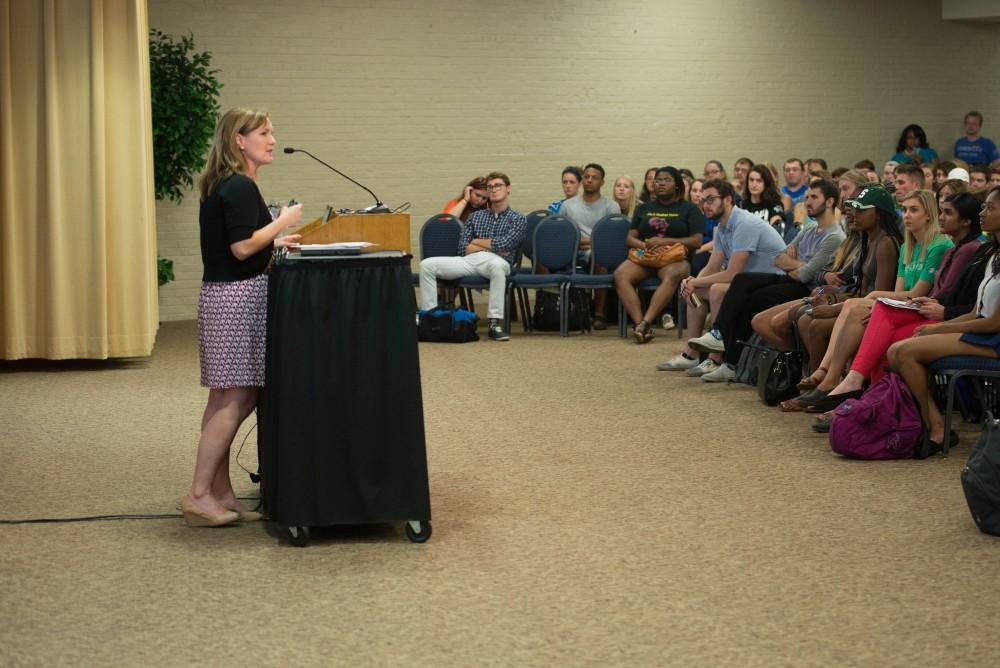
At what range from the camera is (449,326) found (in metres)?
9.30

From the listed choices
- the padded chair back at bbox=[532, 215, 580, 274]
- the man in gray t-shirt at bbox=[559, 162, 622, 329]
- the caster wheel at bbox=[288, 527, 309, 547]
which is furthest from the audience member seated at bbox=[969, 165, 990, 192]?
the caster wheel at bbox=[288, 527, 309, 547]

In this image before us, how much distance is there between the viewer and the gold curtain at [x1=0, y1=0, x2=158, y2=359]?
7523 mm

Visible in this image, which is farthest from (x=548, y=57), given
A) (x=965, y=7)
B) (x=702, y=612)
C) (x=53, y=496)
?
(x=702, y=612)

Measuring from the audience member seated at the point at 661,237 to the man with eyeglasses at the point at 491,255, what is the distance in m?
0.90

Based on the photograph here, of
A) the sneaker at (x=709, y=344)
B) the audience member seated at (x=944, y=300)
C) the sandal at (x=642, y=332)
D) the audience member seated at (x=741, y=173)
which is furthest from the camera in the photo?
the audience member seated at (x=741, y=173)

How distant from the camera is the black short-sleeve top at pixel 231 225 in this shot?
3.95 meters

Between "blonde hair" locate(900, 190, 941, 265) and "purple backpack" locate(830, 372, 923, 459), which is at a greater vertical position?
"blonde hair" locate(900, 190, 941, 265)

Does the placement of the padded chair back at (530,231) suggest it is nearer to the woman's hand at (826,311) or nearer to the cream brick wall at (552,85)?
the cream brick wall at (552,85)

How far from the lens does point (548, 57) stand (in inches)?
468

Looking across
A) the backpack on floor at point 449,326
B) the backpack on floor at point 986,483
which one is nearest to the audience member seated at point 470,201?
the backpack on floor at point 449,326

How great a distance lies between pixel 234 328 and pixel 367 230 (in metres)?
0.57

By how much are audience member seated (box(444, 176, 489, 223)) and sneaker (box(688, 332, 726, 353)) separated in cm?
341

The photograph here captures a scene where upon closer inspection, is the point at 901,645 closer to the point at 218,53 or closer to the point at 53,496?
the point at 53,496

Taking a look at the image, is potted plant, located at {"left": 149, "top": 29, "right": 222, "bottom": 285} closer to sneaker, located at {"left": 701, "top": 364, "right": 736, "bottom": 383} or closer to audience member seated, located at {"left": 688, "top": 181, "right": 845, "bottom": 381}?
audience member seated, located at {"left": 688, "top": 181, "right": 845, "bottom": 381}
